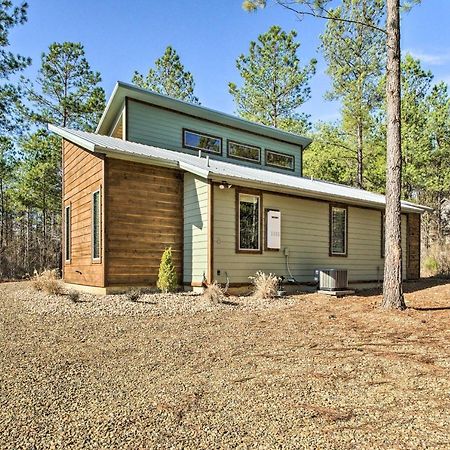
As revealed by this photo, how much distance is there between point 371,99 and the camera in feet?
70.5

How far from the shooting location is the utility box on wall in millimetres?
10164

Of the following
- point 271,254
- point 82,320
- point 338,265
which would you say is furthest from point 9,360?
point 338,265

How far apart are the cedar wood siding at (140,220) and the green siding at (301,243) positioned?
1.21m

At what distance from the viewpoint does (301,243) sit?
11.0 m

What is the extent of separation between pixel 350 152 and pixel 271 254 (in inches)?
610

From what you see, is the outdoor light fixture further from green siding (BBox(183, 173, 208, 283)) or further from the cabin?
green siding (BBox(183, 173, 208, 283))

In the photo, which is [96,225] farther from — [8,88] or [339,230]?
[8,88]

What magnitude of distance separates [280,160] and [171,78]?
12.9 m

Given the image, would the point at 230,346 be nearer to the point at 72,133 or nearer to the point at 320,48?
the point at 72,133

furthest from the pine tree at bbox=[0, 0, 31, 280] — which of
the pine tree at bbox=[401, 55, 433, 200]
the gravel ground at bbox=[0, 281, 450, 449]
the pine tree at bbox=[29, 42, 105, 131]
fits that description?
the pine tree at bbox=[401, 55, 433, 200]

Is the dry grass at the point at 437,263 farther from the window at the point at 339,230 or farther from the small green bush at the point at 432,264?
the window at the point at 339,230

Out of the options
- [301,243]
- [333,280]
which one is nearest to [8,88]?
[301,243]

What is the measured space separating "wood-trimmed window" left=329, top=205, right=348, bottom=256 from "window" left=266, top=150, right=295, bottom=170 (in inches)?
155

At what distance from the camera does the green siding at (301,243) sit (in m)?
9.37
